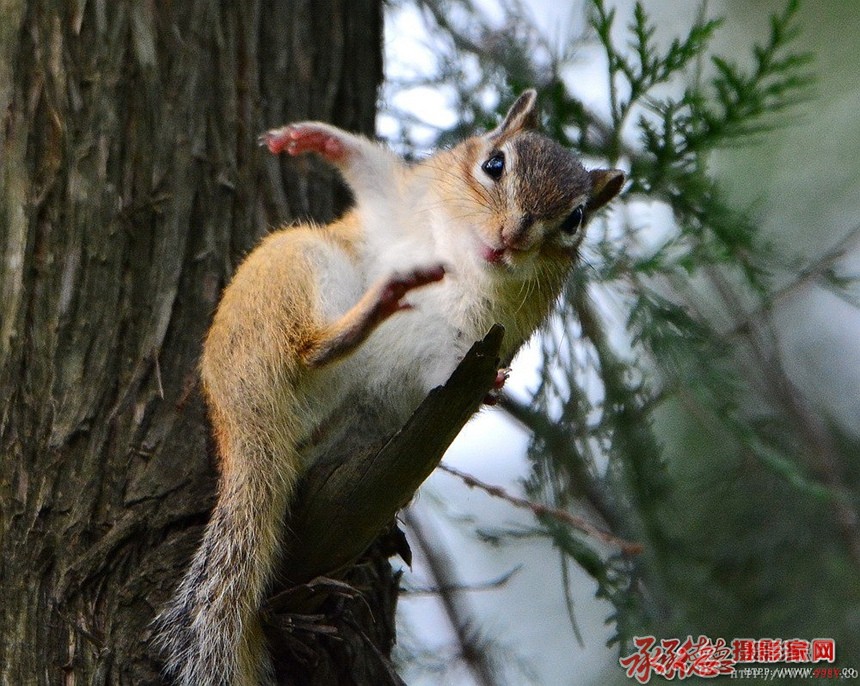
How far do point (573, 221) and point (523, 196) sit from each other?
22cm

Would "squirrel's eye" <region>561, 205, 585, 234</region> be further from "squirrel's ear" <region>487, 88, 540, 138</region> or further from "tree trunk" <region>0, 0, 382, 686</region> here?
"tree trunk" <region>0, 0, 382, 686</region>

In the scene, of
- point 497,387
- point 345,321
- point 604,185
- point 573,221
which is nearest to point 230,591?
point 345,321

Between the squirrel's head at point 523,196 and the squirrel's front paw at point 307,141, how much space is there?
1.17 ft

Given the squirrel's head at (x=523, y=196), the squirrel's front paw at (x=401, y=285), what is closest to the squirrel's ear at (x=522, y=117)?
the squirrel's head at (x=523, y=196)

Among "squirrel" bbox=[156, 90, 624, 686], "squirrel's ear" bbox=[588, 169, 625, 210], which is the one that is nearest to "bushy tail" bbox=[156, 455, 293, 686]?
"squirrel" bbox=[156, 90, 624, 686]

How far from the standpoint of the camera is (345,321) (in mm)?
2400

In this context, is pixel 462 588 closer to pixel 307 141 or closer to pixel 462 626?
pixel 462 626

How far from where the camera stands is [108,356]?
2.66 m

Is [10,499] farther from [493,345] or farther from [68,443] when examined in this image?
[493,345]

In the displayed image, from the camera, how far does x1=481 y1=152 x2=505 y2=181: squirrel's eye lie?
283 centimetres

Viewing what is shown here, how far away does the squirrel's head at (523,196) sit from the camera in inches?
103

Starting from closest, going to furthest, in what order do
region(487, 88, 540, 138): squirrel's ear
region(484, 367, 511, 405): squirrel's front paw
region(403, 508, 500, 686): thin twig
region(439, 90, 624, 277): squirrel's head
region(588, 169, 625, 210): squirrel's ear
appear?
region(484, 367, 511, 405): squirrel's front paw
region(439, 90, 624, 277): squirrel's head
region(588, 169, 625, 210): squirrel's ear
region(487, 88, 540, 138): squirrel's ear
region(403, 508, 500, 686): thin twig

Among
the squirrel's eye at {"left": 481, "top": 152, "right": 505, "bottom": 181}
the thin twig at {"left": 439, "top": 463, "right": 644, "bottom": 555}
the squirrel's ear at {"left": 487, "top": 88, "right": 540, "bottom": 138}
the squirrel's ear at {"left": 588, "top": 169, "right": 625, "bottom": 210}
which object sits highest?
the squirrel's ear at {"left": 487, "top": 88, "right": 540, "bottom": 138}

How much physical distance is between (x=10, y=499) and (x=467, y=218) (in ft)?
4.39
